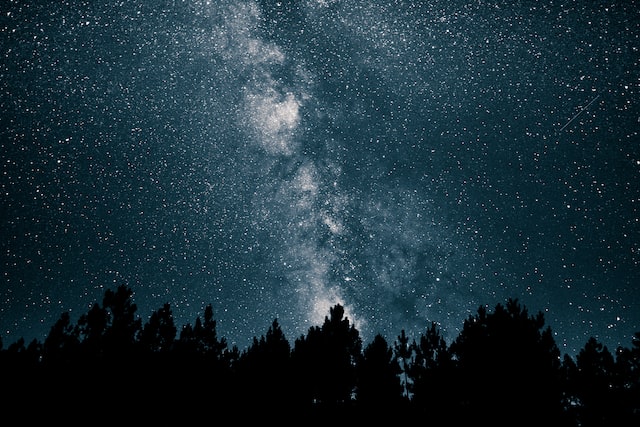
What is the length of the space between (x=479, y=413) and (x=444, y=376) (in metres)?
4.67

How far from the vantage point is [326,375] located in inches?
859

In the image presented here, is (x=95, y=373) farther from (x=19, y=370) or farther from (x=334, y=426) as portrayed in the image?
(x=334, y=426)

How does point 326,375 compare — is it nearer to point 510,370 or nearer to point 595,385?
point 510,370

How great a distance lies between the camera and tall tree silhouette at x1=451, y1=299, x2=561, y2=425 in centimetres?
1509

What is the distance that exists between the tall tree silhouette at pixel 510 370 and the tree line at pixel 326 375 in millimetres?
49

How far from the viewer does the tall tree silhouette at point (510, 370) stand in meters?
15.1

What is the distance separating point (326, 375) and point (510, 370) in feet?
37.2

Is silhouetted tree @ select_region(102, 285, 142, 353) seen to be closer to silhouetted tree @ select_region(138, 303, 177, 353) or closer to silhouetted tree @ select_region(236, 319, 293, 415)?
silhouetted tree @ select_region(138, 303, 177, 353)

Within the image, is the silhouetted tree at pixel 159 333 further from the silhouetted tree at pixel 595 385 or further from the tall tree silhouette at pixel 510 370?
the silhouetted tree at pixel 595 385

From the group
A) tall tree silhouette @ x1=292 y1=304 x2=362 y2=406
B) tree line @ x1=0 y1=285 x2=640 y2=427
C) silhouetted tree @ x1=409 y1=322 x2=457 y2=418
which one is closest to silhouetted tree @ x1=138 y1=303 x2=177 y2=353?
tree line @ x1=0 y1=285 x2=640 y2=427

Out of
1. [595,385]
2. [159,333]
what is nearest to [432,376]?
[595,385]

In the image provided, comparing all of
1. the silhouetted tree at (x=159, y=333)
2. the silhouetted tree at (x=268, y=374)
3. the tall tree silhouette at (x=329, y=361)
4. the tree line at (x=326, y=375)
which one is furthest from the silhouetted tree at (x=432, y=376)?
the silhouetted tree at (x=159, y=333)

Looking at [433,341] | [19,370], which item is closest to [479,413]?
[433,341]

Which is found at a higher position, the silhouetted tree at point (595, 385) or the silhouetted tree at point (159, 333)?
the silhouetted tree at point (159, 333)
